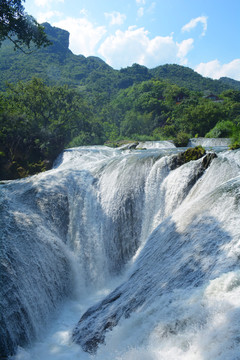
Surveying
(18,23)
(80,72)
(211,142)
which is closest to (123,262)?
(18,23)

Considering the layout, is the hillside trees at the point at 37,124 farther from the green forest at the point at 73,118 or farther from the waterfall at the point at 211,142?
the waterfall at the point at 211,142

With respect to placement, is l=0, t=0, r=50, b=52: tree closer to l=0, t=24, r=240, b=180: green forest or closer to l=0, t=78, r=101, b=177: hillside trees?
l=0, t=24, r=240, b=180: green forest

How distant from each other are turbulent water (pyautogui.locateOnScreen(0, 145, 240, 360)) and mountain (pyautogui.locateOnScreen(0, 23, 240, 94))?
190 feet

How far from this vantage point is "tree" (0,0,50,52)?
9352mm

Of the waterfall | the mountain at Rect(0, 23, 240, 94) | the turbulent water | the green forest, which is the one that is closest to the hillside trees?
the green forest

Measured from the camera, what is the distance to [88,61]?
114 metres

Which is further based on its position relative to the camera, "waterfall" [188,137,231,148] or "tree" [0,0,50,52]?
"waterfall" [188,137,231,148]

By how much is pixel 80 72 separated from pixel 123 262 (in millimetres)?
99065

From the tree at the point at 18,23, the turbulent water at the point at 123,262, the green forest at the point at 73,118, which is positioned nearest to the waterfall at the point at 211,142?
the green forest at the point at 73,118

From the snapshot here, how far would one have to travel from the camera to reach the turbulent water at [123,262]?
3.52 m

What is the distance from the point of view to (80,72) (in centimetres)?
9650

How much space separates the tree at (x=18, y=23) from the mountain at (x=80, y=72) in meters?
53.7

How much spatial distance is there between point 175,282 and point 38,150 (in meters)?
15.4

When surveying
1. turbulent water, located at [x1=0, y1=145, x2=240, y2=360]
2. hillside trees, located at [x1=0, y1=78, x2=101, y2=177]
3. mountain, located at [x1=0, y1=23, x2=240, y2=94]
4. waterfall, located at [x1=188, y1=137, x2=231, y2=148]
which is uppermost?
mountain, located at [x1=0, y1=23, x2=240, y2=94]
